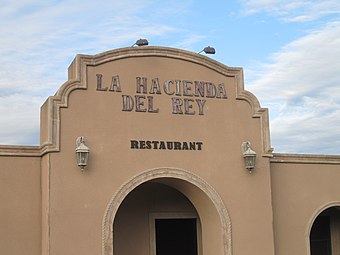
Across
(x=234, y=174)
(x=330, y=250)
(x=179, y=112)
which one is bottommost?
(x=330, y=250)

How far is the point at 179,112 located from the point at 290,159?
3852mm

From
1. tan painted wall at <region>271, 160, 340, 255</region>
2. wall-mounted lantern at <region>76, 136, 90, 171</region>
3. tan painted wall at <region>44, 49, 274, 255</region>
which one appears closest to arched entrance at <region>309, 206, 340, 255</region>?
tan painted wall at <region>271, 160, 340, 255</region>

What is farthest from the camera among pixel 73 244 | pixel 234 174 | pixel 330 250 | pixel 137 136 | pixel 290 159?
pixel 330 250

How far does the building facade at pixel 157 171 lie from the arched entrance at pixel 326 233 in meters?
1.89

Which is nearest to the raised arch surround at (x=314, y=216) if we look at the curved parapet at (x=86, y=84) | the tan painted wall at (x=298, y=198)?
the tan painted wall at (x=298, y=198)

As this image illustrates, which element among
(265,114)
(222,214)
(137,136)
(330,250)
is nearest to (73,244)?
(137,136)

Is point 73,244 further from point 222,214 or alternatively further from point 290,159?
point 290,159

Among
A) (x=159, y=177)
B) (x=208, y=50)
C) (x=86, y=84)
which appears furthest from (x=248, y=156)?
(x=86, y=84)

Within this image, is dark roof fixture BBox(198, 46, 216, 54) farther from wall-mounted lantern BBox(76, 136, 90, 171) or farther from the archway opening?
wall-mounted lantern BBox(76, 136, 90, 171)

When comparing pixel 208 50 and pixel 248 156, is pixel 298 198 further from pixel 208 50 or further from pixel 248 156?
pixel 208 50

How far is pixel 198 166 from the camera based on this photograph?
1395cm

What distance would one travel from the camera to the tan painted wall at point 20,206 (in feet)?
41.1

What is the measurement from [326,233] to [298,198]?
3086 millimetres

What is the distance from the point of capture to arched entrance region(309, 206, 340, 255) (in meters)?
17.8
